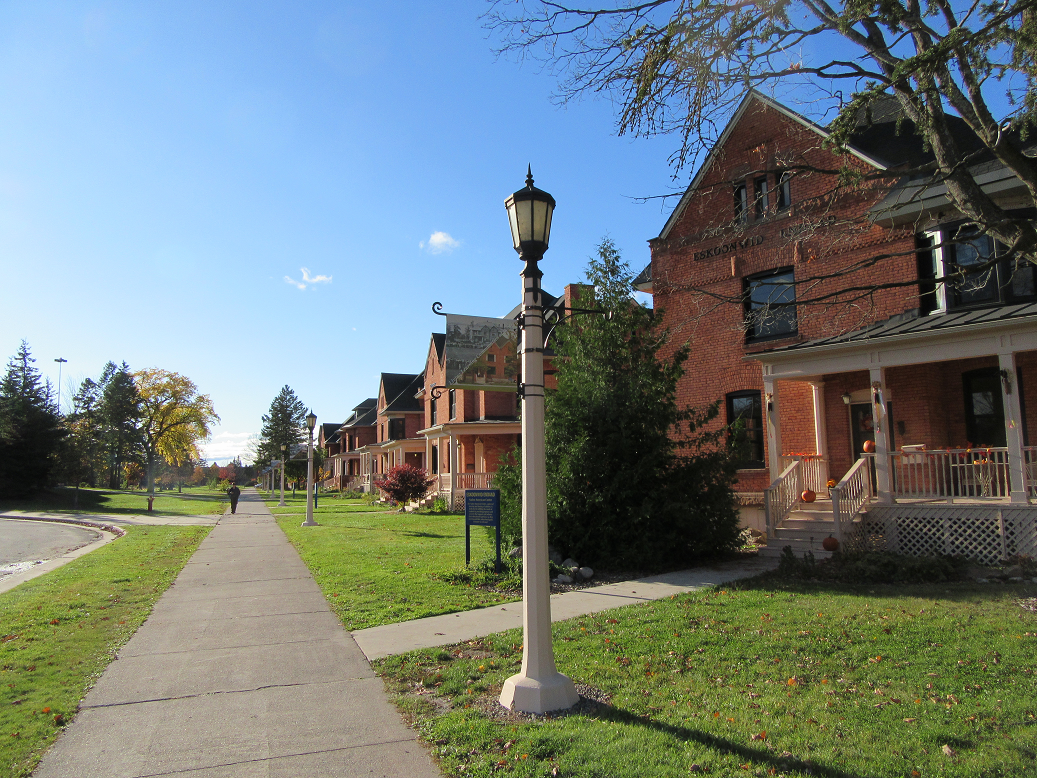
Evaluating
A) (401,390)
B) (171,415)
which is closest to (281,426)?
(171,415)

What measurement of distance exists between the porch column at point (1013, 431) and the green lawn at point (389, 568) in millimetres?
8405

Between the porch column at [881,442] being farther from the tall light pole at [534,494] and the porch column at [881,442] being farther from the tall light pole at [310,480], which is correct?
the tall light pole at [310,480]

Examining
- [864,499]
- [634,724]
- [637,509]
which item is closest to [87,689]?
[634,724]

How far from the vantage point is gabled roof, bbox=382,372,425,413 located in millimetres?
45594

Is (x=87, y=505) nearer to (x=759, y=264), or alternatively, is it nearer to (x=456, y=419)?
(x=456, y=419)

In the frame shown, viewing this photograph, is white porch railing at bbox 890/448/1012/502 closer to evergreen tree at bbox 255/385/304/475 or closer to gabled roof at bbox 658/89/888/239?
gabled roof at bbox 658/89/888/239

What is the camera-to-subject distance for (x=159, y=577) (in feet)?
38.0

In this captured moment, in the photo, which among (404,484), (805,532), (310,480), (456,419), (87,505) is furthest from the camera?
(87,505)

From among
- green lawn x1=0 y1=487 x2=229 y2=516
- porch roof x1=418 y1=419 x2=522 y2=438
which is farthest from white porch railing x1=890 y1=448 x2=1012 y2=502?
green lawn x1=0 y1=487 x2=229 y2=516

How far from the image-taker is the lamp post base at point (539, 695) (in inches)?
188

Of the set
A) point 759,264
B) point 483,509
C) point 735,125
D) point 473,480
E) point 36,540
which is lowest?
point 36,540

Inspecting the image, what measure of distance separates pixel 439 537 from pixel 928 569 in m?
11.6

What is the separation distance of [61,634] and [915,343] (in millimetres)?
→ 13592

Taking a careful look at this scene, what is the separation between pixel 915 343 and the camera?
1208 centimetres
